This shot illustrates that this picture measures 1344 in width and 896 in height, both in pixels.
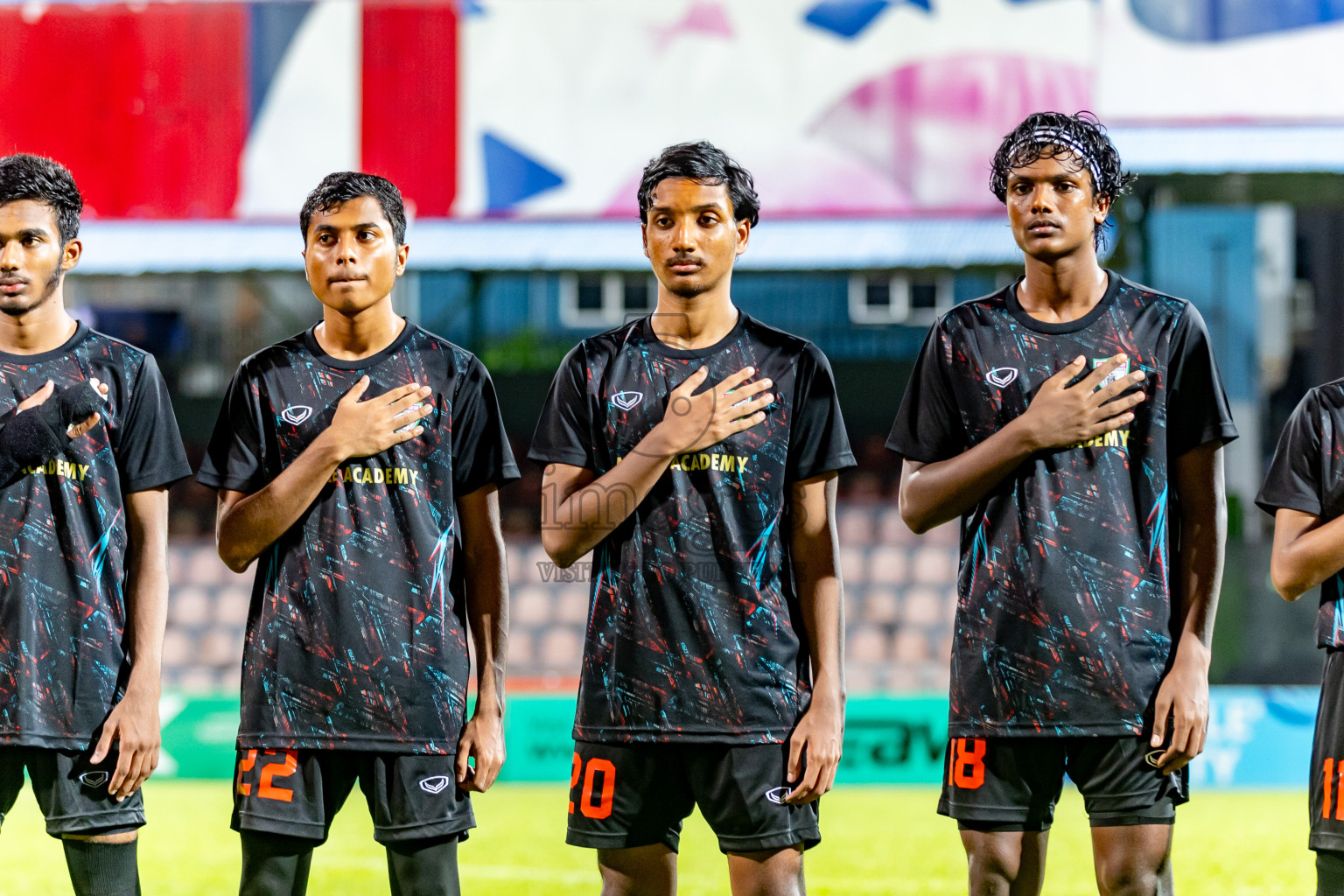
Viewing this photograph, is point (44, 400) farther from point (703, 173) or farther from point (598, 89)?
point (598, 89)

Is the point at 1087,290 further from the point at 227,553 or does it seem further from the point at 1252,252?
the point at 1252,252

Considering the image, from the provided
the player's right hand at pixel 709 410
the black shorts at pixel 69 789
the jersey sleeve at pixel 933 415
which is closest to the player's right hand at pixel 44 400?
the black shorts at pixel 69 789

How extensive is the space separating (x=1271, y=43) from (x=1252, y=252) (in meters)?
1.94

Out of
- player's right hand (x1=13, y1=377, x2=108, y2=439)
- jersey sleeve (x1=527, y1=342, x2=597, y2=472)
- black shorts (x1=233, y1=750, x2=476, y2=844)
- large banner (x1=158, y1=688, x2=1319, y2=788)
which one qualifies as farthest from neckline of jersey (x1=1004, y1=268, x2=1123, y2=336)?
large banner (x1=158, y1=688, x2=1319, y2=788)

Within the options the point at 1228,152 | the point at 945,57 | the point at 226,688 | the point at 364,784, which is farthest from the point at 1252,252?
the point at 364,784

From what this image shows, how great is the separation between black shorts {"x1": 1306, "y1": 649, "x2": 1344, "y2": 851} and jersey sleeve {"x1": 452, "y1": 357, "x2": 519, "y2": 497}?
196 cm

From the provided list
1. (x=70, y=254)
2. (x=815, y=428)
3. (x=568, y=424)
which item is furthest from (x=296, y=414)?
(x=815, y=428)

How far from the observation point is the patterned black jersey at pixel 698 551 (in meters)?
3.20

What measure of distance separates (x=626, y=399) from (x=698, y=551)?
404mm

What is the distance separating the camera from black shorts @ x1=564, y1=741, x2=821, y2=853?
315 cm

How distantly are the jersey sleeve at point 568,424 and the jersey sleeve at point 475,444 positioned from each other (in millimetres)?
79

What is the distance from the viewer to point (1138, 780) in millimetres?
3062

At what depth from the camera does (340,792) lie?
10.6 ft

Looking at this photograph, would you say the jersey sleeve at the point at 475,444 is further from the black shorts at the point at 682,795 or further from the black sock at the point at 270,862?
A: the black sock at the point at 270,862
